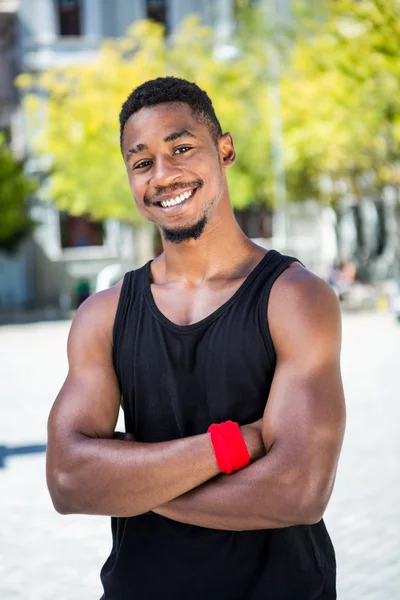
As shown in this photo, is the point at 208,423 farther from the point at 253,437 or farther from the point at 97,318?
the point at 97,318

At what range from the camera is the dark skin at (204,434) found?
2.26 metres

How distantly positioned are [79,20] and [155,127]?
125ft

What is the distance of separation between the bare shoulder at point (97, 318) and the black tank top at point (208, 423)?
0.06 metres

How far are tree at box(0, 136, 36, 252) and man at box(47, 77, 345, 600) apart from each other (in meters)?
30.5

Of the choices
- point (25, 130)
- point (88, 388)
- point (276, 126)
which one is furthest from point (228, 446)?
point (25, 130)

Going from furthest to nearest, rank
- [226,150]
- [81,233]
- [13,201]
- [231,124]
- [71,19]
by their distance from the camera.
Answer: [81,233]
[71,19]
[13,201]
[231,124]
[226,150]

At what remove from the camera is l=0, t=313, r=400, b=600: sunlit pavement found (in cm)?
568

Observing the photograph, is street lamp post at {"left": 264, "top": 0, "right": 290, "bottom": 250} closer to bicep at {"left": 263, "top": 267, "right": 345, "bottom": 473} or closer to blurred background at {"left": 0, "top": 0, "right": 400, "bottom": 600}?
blurred background at {"left": 0, "top": 0, "right": 400, "bottom": 600}

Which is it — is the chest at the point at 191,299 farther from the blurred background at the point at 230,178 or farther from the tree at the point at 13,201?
the tree at the point at 13,201

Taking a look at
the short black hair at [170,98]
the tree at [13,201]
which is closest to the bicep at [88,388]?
the short black hair at [170,98]

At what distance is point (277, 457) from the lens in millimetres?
2283

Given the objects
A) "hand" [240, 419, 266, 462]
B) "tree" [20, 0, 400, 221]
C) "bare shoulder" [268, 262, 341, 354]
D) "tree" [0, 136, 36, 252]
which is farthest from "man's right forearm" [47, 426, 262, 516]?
"tree" [0, 136, 36, 252]

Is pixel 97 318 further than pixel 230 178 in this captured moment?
No

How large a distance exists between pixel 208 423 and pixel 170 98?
752 millimetres
